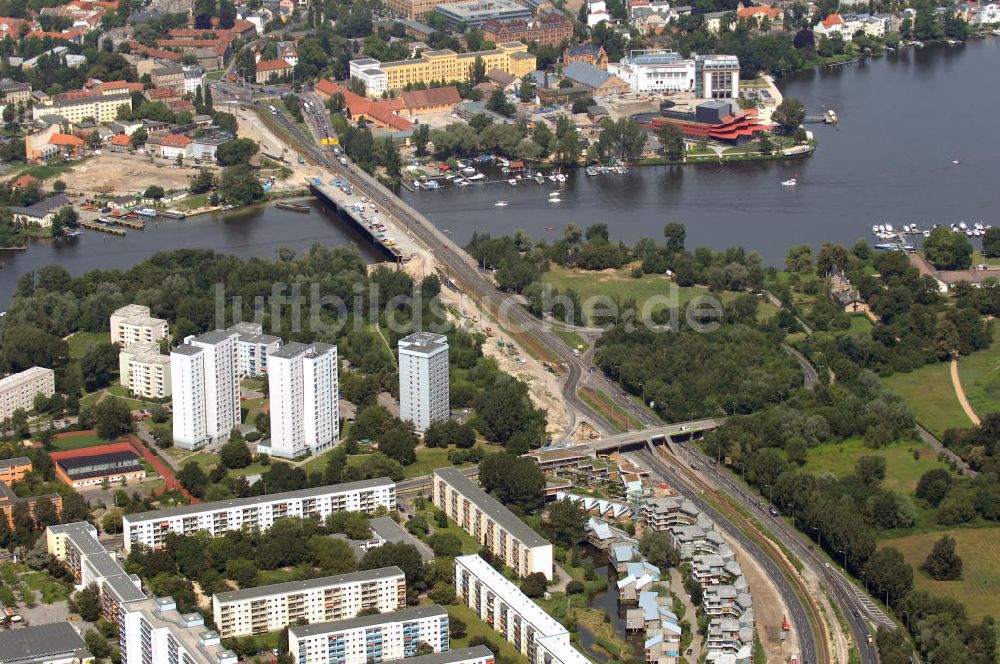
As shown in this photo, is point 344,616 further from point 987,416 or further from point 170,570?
point 987,416

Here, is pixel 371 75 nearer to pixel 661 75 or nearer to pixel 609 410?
pixel 661 75

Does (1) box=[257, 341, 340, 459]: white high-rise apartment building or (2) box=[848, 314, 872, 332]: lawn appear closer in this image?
(1) box=[257, 341, 340, 459]: white high-rise apartment building

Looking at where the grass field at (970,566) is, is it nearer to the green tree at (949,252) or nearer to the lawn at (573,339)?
the lawn at (573,339)

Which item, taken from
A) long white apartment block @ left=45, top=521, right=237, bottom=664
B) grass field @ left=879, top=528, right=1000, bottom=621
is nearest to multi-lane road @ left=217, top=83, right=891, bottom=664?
grass field @ left=879, top=528, right=1000, bottom=621

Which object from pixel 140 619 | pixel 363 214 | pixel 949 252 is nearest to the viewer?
pixel 140 619

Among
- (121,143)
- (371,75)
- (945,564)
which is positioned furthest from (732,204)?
(945,564)

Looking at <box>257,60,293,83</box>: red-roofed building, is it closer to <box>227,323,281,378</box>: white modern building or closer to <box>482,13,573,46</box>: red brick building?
<box>482,13,573,46</box>: red brick building
